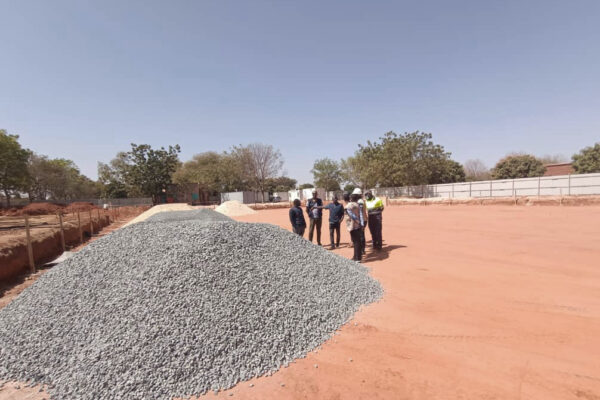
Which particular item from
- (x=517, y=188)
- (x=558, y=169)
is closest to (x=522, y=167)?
(x=558, y=169)

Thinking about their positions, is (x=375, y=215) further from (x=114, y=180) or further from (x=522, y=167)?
(x=114, y=180)

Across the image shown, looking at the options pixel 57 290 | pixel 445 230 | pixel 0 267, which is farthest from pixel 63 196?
pixel 445 230

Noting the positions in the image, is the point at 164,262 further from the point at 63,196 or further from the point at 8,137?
the point at 63,196

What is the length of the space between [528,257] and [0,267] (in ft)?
37.6

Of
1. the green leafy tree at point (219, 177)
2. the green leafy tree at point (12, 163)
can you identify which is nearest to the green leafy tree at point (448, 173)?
the green leafy tree at point (219, 177)

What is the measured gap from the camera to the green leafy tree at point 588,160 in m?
25.7

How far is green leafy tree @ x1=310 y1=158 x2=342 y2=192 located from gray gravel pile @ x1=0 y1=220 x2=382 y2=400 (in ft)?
148

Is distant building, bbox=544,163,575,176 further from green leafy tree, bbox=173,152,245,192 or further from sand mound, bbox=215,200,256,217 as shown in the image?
green leafy tree, bbox=173,152,245,192

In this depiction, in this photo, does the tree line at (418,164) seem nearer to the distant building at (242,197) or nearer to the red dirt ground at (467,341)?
the distant building at (242,197)

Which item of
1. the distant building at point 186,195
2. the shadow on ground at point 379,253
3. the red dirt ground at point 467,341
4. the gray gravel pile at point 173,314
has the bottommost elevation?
the shadow on ground at point 379,253

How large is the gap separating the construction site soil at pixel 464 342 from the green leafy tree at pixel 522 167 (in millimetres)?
35042

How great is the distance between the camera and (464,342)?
8.75ft

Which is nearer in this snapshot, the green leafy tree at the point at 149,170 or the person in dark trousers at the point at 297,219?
the person in dark trousers at the point at 297,219

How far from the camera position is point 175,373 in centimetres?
221
